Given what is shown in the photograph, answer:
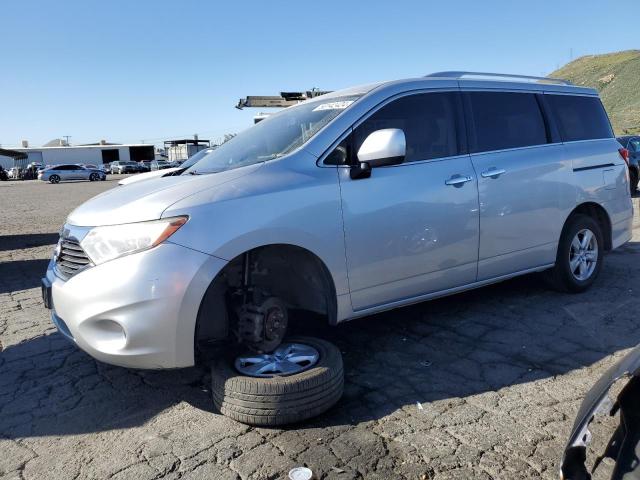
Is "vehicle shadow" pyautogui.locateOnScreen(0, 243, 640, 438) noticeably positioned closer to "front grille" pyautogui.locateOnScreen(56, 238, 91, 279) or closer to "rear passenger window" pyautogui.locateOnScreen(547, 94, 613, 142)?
"front grille" pyautogui.locateOnScreen(56, 238, 91, 279)

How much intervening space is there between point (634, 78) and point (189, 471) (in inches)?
2487

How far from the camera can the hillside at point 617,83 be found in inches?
1722

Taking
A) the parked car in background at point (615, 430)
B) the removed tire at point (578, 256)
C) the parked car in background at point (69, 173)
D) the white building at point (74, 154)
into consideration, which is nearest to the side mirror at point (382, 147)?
the parked car in background at point (615, 430)

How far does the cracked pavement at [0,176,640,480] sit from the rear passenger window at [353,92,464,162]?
4.70 ft

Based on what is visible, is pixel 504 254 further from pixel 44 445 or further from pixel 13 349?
pixel 13 349

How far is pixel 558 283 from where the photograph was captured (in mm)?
4996

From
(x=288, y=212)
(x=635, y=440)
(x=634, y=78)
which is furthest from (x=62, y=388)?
(x=634, y=78)

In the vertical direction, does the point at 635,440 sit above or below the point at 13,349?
above

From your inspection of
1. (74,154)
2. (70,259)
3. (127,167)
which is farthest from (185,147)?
(70,259)

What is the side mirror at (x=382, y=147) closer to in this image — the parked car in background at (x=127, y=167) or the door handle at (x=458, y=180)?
the door handle at (x=458, y=180)

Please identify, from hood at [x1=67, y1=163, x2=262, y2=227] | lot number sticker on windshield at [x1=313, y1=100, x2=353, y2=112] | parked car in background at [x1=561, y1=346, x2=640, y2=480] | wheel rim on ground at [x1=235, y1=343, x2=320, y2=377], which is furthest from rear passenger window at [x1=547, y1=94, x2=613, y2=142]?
parked car in background at [x1=561, y1=346, x2=640, y2=480]

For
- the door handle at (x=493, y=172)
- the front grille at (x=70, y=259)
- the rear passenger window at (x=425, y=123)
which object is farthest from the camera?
the door handle at (x=493, y=172)

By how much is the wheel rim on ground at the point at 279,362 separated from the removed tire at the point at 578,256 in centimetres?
278

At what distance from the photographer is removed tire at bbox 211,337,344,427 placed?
9.32ft
